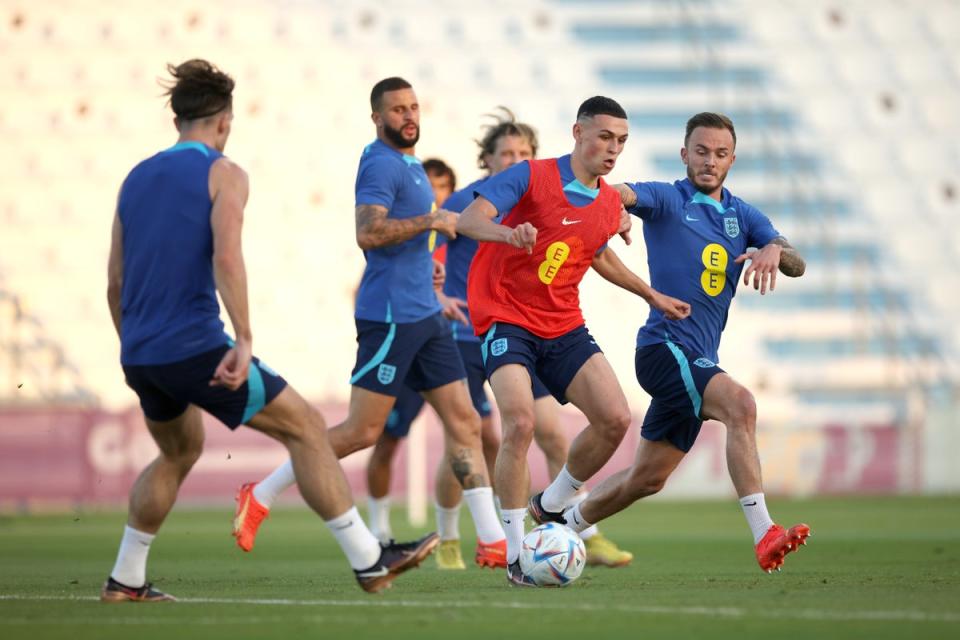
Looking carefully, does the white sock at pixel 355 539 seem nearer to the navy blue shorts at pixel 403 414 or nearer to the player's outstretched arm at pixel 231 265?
the player's outstretched arm at pixel 231 265

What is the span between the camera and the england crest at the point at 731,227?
26.2ft

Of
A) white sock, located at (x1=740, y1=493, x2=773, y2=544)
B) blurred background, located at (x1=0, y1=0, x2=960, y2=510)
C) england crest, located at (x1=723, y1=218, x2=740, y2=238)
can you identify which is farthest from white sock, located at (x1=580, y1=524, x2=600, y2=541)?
blurred background, located at (x1=0, y1=0, x2=960, y2=510)

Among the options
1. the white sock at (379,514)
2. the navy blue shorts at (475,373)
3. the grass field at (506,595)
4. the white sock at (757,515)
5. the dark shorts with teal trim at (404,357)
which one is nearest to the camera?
the grass field at (506,595)

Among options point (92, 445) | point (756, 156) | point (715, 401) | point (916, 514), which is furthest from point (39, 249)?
point (715, 401)

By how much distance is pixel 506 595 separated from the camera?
641 centimetres

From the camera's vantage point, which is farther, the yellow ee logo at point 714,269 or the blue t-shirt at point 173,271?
the yellow ee logo at point 714,269

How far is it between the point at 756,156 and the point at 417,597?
25063 mm

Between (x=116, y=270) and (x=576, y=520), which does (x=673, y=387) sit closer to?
(x=576, y=520)

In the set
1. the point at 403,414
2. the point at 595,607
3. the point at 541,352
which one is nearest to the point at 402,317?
the point at 541,352

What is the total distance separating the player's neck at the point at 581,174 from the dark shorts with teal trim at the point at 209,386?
2.38m

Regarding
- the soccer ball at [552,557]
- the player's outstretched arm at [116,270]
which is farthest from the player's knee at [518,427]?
the player's outstretched arm at [116,270]

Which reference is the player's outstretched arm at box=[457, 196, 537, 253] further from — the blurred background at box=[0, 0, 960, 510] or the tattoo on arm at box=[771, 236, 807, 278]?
the blurred background at box=[0, 0, 960, 510]

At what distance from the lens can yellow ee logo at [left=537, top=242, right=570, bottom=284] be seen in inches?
298

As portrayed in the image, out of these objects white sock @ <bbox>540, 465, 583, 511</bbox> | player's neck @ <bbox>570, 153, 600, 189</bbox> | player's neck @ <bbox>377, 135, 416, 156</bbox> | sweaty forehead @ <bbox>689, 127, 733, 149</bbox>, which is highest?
sweaty forehead @ <bbox>689, 127, 733, 149</bbox>
